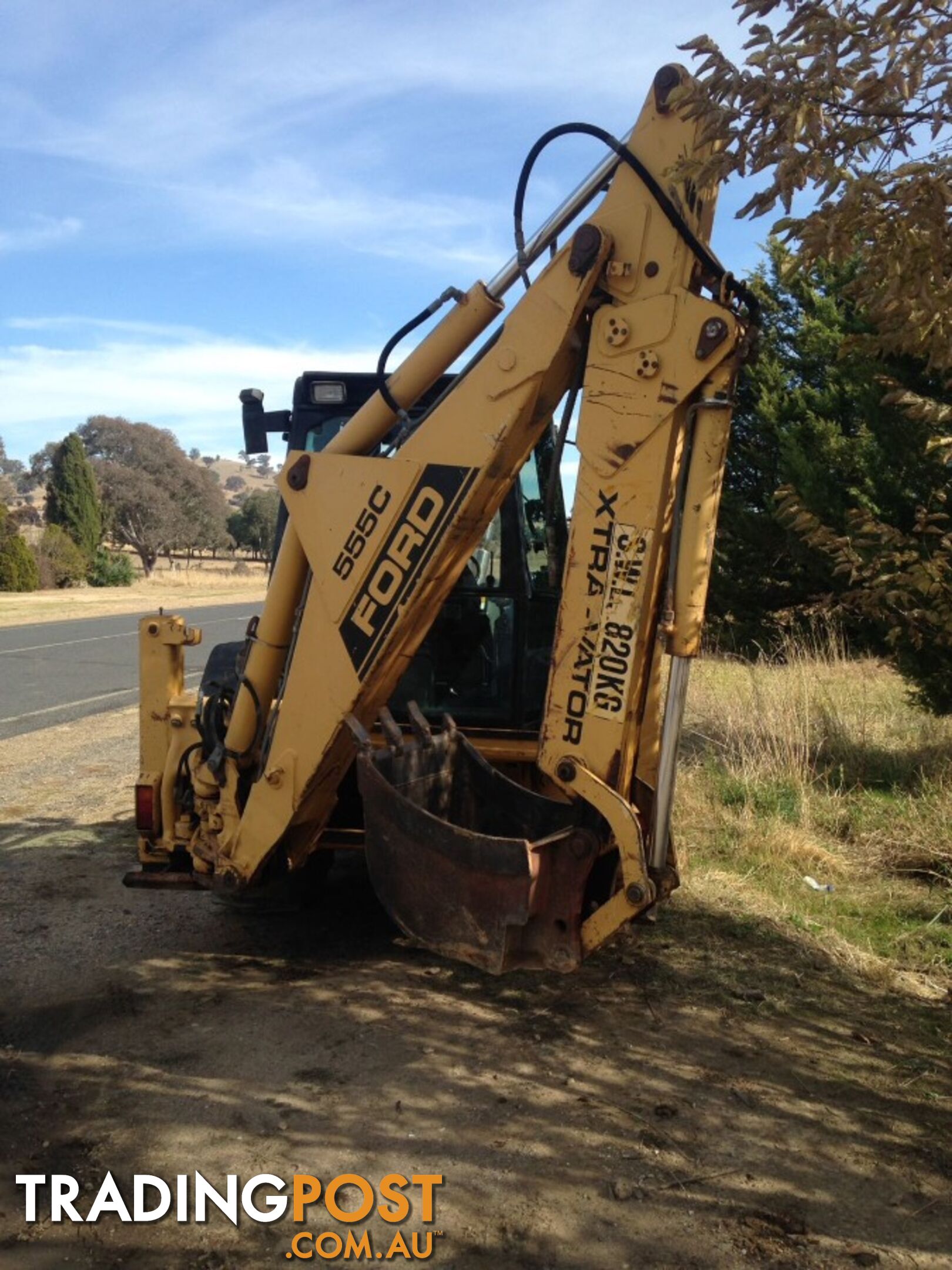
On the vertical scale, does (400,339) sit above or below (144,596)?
above

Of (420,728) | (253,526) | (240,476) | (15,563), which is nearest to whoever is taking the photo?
(420,728)

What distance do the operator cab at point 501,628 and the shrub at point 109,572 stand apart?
3922 cm

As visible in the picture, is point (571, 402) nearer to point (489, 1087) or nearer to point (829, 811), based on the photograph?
point (489, 1087)

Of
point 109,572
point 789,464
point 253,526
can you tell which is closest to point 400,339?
point 789,464

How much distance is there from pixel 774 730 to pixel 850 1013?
13.1ft

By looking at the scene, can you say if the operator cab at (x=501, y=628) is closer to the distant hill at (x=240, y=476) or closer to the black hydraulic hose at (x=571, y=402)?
the black hydraulic hose at (x=571, y=402)

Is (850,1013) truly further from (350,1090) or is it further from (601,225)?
(601,225)

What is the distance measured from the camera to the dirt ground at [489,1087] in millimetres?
3061

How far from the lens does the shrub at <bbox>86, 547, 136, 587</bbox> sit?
1665 inches

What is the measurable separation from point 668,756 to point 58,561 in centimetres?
3962

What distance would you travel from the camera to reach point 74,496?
4666 centimetres

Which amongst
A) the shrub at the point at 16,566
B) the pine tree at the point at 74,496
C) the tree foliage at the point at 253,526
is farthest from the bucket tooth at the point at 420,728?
the tree foliage at the point at 253,526

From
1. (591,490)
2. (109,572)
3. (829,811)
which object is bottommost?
(829,811)

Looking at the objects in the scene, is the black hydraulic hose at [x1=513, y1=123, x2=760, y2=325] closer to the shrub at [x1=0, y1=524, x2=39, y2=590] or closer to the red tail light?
the red tail light
